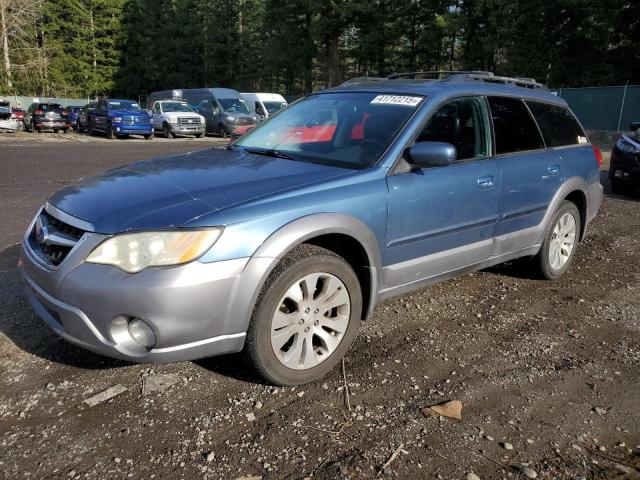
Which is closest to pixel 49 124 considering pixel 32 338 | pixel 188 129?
pixel 188 129

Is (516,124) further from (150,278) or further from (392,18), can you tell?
(392,18)

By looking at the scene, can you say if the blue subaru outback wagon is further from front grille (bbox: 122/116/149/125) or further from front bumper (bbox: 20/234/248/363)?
front grille (bbox: 122/116/149/125)

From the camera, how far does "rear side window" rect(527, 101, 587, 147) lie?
4512mm

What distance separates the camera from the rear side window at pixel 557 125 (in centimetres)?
451

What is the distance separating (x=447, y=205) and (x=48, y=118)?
2632cm

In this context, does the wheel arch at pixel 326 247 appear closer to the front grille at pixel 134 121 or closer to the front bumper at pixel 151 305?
the front bumper at pixel 151 305

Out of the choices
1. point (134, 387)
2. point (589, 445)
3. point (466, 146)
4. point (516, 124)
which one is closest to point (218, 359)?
point (134, 387)

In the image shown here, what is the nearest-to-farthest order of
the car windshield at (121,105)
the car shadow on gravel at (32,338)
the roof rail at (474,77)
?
the car shadow on gravel at (32,338) → the roof rail at (474,77) → the car windshield at (121,105)

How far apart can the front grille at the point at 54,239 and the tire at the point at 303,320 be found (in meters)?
1.01

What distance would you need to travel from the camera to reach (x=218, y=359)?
3170 mm

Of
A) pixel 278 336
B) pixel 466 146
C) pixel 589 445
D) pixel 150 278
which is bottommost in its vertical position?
pixel 589 445

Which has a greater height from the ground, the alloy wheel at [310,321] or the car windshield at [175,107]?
the car windshield at [175,107]

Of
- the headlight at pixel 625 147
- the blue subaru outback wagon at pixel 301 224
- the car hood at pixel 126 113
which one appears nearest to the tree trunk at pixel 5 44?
the car hood at pixel 126 113

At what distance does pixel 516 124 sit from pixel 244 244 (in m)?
2.75
